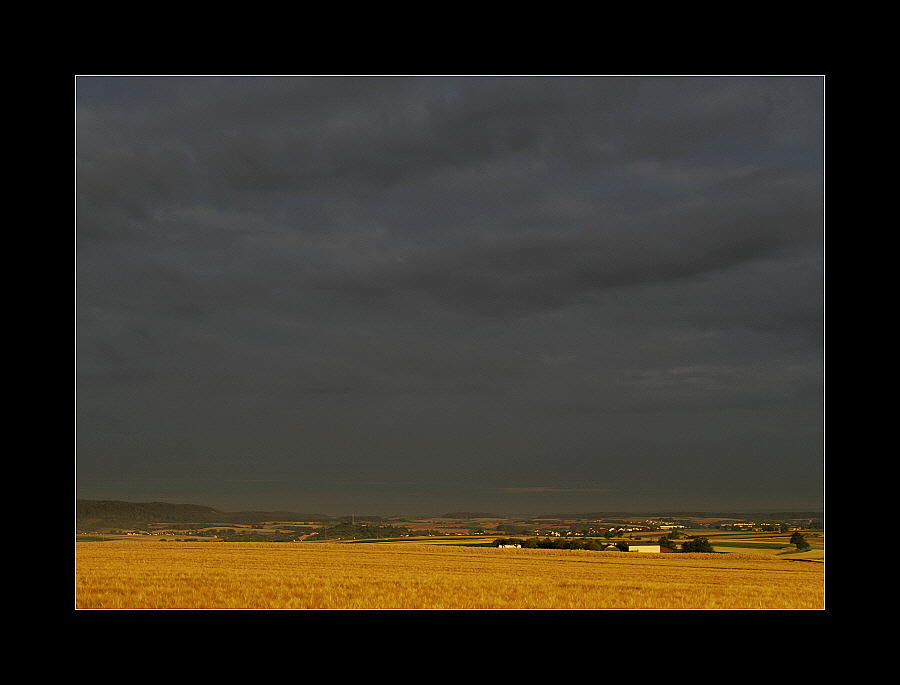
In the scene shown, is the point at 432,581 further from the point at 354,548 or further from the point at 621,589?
the point at 354,548

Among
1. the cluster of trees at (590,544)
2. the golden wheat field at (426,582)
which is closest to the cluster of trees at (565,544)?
the cluster of trees at (590,544)

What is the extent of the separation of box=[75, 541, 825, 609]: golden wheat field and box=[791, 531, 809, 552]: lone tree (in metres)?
9.17

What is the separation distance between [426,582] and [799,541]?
37274 mm

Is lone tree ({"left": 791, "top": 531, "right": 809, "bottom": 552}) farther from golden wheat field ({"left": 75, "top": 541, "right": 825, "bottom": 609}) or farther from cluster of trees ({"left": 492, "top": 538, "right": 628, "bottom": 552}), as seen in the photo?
cluster of trees ({"left": 492, "top": 538, "right": 628, "bottom": 552})

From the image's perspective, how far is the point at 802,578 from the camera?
116 feet

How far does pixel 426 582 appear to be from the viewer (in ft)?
95.2

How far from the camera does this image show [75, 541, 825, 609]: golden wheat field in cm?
2336

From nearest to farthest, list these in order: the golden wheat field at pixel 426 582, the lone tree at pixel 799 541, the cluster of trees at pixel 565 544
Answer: the golden wheat field at pixel 426 582, the lone tree at pixel 799 541, the cluster of trees at pixel 565 544

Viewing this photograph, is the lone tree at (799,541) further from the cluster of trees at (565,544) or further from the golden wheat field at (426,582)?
the cluster of trees at (565,544)

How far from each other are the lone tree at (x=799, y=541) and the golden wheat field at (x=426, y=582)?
9168mm

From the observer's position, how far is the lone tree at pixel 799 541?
54938 mm
